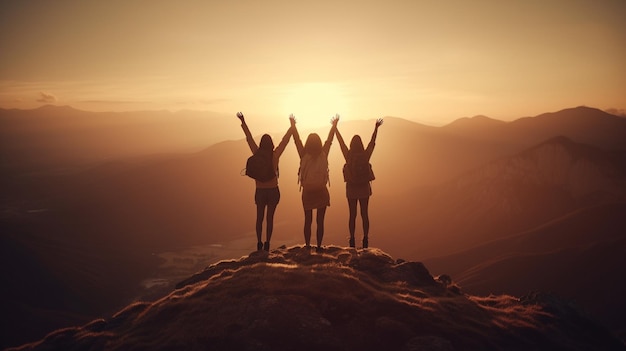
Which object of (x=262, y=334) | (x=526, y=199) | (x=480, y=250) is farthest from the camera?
(x=526, y=199)

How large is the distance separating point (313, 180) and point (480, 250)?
133365mm

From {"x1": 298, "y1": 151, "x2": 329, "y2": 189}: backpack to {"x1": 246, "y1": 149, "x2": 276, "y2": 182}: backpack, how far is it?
1425 millimetres

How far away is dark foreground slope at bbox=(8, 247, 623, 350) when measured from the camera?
13.3 meters

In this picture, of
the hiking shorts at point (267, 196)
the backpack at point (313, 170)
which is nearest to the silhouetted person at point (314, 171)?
the backpack at point (313, 170)

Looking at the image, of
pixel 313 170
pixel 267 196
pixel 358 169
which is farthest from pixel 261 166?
pixel 358 169

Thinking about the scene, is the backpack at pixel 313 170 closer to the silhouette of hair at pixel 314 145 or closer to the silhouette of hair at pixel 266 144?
the silhouette of hair at pixel 314 145

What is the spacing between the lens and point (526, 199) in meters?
176

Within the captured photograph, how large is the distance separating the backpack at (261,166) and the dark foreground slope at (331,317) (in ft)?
12.9

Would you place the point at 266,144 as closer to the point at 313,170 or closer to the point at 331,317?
the point at 313,170

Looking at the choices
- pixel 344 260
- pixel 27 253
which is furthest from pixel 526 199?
pixel 27 253

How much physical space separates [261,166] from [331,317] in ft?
23.9

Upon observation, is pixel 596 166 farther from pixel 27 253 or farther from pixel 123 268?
pixel 27 253

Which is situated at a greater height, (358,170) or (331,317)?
(358,170)

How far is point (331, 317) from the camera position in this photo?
1426 centimetres
